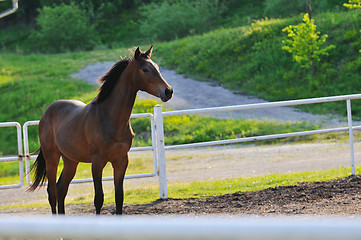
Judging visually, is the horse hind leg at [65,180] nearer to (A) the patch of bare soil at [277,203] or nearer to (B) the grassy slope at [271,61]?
(A) the patch of bare soil at [277,203]

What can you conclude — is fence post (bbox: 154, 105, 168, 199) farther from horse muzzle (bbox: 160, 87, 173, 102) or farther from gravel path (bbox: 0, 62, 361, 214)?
horse muzzle (bbox: 160, 87, 173, 102)

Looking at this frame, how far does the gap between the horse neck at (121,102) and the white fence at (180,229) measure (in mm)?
4002

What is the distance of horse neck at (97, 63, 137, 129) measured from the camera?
17.1 ft

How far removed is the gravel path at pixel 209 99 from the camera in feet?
54.7

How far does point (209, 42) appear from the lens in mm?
26875

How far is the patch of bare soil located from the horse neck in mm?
1753

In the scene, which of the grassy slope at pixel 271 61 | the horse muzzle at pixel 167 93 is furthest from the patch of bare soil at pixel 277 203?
the grassy slope at pixel 271 61

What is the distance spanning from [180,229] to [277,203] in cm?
552

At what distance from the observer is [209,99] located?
66.3ft

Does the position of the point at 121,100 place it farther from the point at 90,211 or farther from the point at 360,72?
the point at 360,72

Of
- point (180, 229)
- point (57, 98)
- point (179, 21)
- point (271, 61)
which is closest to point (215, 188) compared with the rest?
point (180, 229)

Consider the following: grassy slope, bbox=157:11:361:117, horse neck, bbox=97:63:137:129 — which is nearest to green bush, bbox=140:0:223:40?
grassy slope, bbox=157:11:361:117

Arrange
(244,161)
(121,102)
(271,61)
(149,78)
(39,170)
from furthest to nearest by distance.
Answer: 1. (271,61)
2. (244,161)
3. (39,170)
4. (121,102)
5. (149,78)

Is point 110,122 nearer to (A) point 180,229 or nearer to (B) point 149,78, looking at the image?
(B) point 149,78
